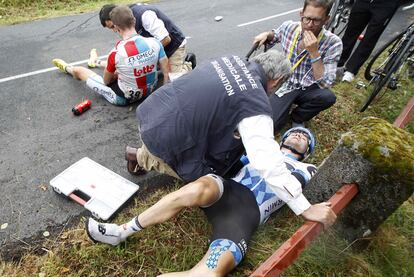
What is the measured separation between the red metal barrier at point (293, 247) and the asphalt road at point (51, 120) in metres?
1.89

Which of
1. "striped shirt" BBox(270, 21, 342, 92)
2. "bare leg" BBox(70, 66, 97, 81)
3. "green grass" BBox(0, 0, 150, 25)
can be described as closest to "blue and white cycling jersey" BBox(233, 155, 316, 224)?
"striped shirt" BBox(270, 21, 342, 92)

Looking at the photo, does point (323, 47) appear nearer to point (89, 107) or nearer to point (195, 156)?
point (195, 156)

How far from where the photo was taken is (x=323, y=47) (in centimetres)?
384

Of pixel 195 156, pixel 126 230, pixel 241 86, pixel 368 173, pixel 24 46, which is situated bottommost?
pixel 24 46

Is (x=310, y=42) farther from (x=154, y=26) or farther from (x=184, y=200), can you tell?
(x=184, y=200)

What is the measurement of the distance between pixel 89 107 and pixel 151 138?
223 cm

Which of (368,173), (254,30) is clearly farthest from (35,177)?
(254,30)

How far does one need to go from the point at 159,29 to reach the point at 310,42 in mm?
2028

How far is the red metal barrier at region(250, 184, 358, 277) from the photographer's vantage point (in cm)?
170

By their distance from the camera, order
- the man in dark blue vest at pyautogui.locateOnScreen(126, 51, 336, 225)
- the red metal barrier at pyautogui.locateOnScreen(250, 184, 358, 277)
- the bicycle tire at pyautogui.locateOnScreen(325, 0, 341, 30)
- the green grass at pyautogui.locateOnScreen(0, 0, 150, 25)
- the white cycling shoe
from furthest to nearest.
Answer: the green grass at pyautogui.locateOnScreen(0, 0, 150, 25) < the bicycle tire at pyautogui.locateOnScreen(325, 0, 341, 30) < the white cycling shoe < the man in dark blue vest at pyautogui.locateOnScreen(126, 51, 336, 225) < the red metal barrier at pyautogui.locateOnScreen(250, 184, 358, 277)

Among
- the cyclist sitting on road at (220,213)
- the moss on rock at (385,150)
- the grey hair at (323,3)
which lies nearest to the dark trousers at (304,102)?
the grey hair at (323,3)

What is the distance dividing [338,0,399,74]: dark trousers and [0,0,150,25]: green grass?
6.40 meters

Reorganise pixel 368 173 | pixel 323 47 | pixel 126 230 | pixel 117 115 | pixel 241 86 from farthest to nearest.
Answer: pixel 117 115 < pixel 323 47 < pixel 126 230 < pixel 241 86 < pixel 368 173

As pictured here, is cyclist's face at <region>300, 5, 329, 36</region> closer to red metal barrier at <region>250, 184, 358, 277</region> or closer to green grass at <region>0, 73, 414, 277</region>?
green grass at <region>0, 73, 414, 277</region>
